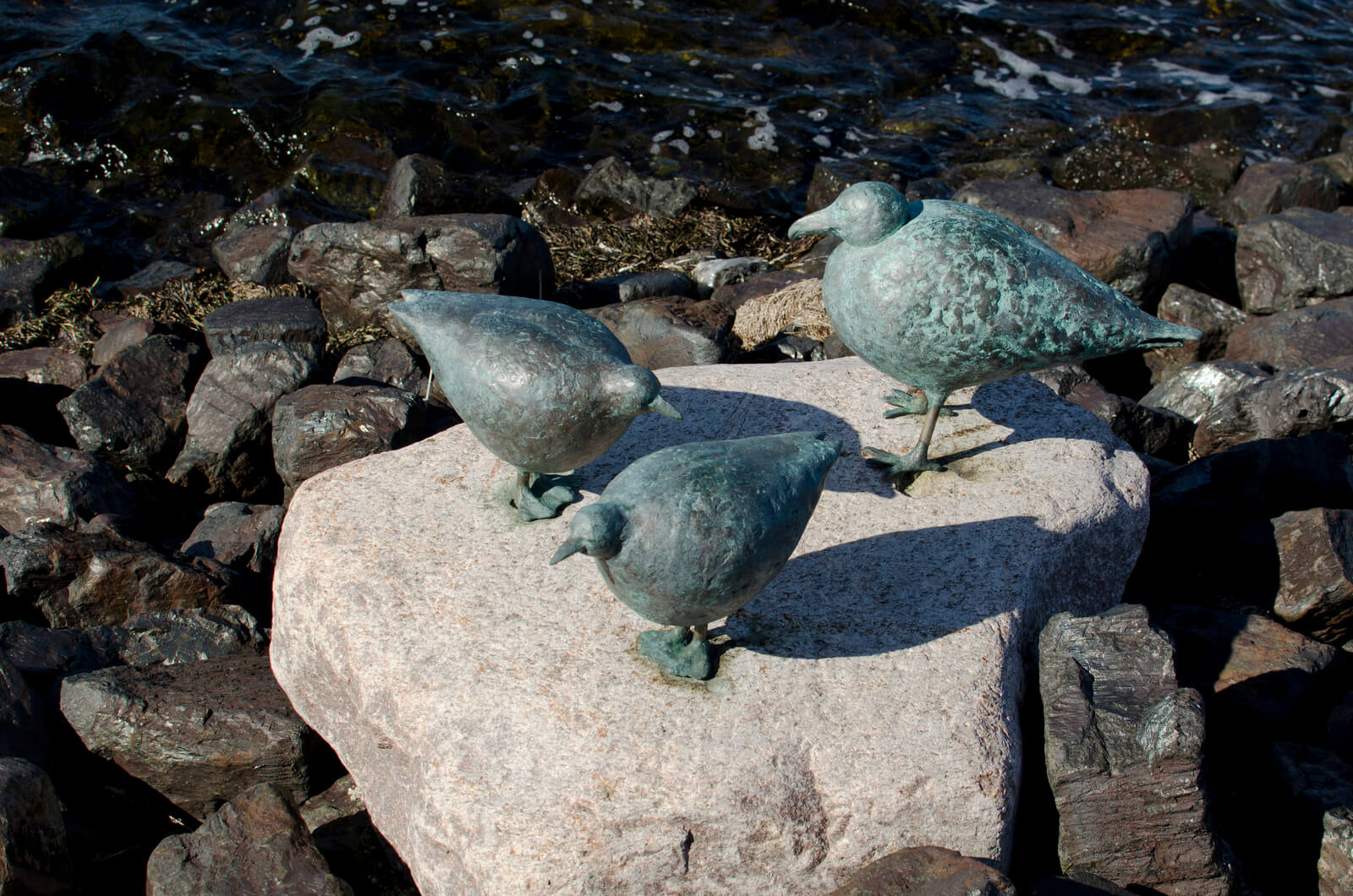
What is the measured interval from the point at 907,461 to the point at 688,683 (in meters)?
1.51

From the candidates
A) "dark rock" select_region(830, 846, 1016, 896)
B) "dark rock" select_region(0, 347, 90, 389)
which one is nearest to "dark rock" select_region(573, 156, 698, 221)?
"dark rock" select_region(0, 347, 90, 389)

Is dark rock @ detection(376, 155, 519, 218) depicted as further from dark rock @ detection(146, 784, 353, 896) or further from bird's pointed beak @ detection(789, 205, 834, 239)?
dark rock @ detection(146, 784, 353, 896)

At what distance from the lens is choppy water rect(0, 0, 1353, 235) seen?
33.2ft

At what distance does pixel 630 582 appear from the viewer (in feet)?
9.82

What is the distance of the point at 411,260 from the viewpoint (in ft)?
22.1

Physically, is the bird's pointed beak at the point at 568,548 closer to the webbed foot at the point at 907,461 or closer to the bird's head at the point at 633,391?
the bird's head at the point at 633,391

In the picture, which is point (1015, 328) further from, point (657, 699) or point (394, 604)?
point (394, 604)

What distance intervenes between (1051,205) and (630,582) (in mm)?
6269

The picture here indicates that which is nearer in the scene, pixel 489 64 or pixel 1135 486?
pixel 1135 486

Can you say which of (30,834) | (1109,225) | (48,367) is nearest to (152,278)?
(48,367)

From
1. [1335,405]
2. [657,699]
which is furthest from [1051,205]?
[657,699]

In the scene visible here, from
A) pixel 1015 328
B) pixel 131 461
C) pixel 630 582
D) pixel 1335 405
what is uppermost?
pixel 1015 328

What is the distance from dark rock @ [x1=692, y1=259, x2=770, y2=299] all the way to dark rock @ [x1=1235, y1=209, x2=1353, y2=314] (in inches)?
143

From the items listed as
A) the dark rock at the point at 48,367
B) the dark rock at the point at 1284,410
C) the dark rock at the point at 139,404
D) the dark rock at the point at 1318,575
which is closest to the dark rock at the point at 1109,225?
the dark rock at the point at 1284,410
